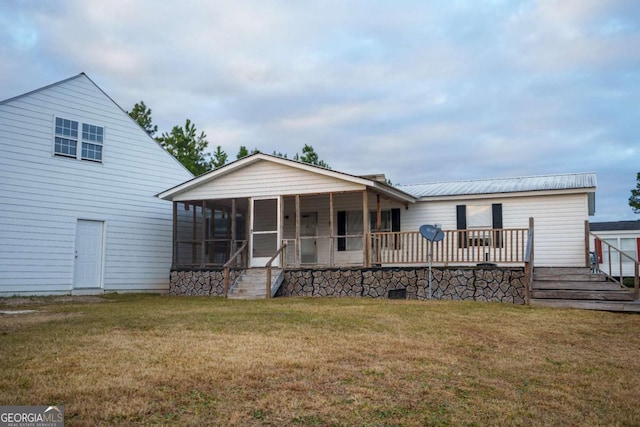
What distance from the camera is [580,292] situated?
11594 millimetres

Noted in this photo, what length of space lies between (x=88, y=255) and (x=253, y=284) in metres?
5.52

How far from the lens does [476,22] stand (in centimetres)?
1590

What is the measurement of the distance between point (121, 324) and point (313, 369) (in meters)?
4.40

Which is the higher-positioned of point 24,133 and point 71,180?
point 24,133

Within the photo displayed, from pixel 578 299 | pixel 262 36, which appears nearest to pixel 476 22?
pixel 262 36

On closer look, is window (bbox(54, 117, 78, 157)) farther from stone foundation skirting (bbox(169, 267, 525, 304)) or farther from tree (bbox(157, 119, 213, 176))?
tree (bbox(157, 119, 213, 176))

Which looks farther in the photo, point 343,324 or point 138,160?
point 138,160

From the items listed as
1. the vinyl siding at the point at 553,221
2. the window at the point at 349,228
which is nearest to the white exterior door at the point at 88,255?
the window at the point at 349,228

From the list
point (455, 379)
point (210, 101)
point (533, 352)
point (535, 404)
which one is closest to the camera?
point (535, 404)

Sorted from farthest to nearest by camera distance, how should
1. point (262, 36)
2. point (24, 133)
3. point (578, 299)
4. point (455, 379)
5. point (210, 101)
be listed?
point (210, 101) < point (262, 36) < point (24, 133) < point (578, 299) < point (455, 379)

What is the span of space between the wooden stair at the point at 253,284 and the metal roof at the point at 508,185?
5.62 m

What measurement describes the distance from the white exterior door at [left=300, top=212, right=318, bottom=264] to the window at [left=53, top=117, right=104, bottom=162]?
23.5 ft

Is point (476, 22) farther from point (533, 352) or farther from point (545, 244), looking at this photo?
point (533, 352)

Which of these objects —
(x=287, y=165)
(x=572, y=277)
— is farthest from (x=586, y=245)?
(x=287, y=165)
